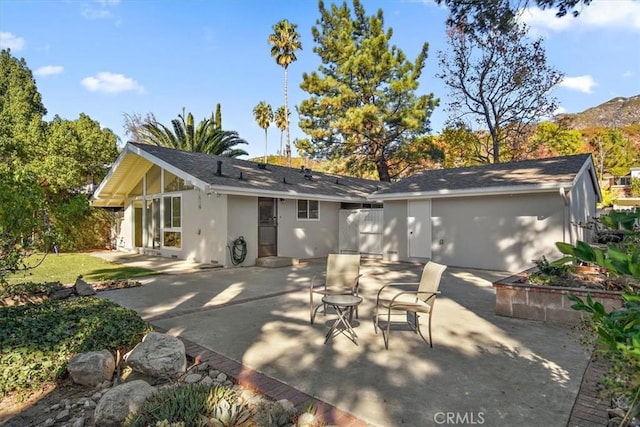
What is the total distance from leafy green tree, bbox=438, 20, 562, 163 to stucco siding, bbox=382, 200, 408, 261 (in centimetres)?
1167

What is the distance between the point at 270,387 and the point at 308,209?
11041 mm

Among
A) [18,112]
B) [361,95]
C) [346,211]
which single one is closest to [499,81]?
[361,95]

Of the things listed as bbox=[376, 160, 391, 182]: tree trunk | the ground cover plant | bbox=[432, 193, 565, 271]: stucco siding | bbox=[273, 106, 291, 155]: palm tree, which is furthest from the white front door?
bbox=[273, 106, 291, 155]: palm tree

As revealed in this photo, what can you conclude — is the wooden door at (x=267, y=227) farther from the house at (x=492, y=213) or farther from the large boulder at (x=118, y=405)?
the large boulder at (x=118, y=405)

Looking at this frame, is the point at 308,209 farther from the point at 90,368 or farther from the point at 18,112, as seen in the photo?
the point at 18,112

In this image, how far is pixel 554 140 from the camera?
86.0 feet

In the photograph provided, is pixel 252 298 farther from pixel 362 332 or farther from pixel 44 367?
pixel 44 367

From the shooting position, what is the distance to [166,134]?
83.1 ft

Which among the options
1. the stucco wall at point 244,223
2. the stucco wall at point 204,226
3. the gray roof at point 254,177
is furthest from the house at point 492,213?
the stucco wall at point 204,226

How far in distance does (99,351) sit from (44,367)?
1.61 feet

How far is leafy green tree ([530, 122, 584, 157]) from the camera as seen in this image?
2278 cm

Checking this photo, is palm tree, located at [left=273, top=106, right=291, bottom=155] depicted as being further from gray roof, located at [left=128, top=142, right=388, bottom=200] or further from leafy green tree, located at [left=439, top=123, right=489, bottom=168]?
gray roof, located at [left=128, top=142, right=388, bottom=200]

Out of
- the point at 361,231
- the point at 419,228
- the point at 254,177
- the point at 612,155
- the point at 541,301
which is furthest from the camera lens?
the point at 612,155

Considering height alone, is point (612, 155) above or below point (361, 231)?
above
